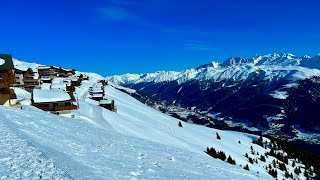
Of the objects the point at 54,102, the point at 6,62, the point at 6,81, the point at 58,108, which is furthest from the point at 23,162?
the point at 58,108

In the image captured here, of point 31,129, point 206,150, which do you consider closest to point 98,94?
point 206,150

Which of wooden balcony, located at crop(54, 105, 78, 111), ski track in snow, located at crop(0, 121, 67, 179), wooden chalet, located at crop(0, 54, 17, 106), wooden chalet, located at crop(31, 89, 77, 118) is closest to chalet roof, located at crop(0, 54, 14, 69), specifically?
wooden chalet, located at crop(0, 54, 17, 106)

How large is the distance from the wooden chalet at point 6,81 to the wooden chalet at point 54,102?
8061mm

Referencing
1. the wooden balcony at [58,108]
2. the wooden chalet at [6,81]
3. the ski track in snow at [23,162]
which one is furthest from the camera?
the wooden balcony at [58,108]

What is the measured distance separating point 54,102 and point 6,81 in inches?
452

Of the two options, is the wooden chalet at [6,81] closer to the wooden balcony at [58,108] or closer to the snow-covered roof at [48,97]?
the snow-covered roof at [48,97]

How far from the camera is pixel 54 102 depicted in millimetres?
61781

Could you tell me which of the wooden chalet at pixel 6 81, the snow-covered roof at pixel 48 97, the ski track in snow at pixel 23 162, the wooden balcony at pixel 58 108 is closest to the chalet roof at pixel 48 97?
the snow-covered roof at pixel 48 97

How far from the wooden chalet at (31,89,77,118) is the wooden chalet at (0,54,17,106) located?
8.06 metres

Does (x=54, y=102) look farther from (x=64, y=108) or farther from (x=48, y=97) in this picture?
(x=64, y=108)

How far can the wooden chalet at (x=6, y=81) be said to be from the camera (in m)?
50.2

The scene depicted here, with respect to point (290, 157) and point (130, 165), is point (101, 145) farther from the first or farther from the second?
point (290, 157)

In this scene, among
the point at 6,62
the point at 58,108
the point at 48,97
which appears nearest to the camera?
the point at 6,62

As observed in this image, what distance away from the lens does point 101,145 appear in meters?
27.6
